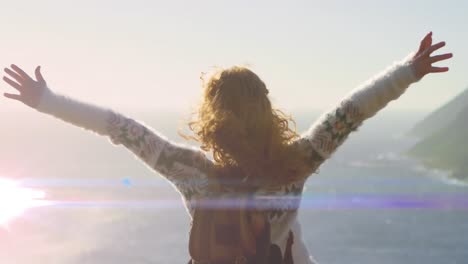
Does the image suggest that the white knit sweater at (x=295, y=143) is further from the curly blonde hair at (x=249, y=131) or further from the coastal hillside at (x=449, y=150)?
the coastal hillside at (x=449, y=150)

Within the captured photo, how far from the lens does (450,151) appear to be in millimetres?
172250

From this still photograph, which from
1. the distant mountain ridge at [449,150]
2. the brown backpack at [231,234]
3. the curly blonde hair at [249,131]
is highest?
the distant mountain ridge at [449,150]

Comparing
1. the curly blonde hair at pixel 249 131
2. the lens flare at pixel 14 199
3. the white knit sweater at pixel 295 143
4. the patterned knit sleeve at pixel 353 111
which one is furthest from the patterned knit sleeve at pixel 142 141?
the lens flare at pixel 14 199

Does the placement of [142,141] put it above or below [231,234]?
above

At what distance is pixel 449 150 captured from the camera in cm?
17412

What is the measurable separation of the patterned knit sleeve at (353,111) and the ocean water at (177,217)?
80.5 metres

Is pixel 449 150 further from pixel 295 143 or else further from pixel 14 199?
pixel 295 143

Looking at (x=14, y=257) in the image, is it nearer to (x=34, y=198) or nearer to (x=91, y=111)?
(x=34, y=198)

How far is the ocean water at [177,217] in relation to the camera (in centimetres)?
9344

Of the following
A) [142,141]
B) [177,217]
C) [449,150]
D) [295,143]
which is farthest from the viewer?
[449,150]

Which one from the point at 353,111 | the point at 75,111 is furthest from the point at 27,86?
the point at 353,111

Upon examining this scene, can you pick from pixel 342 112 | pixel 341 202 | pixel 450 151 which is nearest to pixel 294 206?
pixel 342 112

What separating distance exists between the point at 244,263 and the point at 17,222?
378ft

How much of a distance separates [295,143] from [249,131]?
23cm
